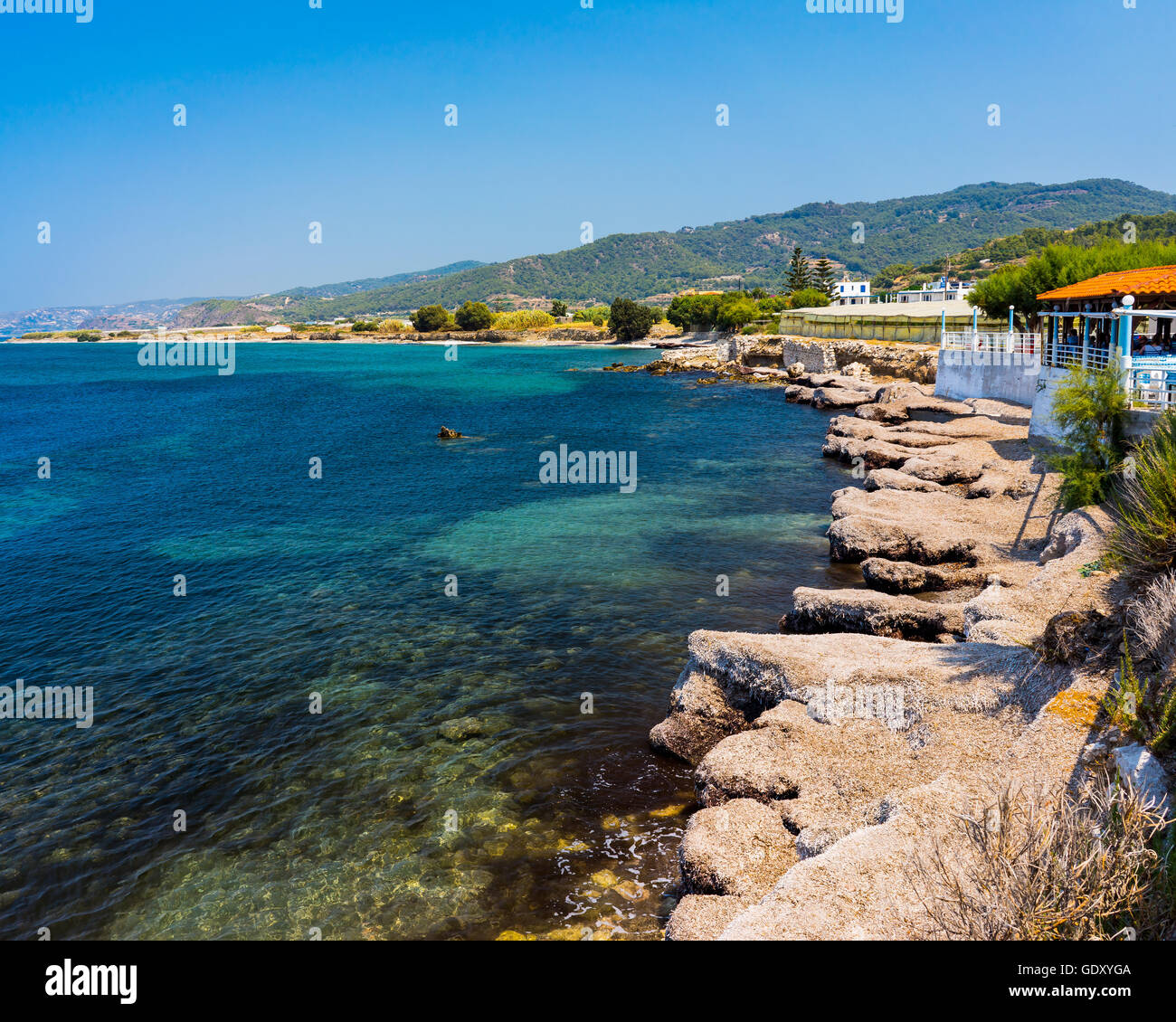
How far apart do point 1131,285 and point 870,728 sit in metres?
21.5

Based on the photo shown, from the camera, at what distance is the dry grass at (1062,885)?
561 centimetres

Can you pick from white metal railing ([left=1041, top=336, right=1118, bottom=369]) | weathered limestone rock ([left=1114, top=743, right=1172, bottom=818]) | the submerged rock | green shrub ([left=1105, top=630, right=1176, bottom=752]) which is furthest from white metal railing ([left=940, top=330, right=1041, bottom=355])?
weathered limestone rock ([left=1114, top=743, right=1172, bottom=818])

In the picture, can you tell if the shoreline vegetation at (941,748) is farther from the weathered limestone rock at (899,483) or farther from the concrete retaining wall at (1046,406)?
the concrete retaining wall at (1046,406)

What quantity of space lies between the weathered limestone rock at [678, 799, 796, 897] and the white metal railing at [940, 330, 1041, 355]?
37.8m

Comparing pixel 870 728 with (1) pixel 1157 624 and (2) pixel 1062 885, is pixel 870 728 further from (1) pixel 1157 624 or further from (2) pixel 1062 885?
(2) pixel 1062 885

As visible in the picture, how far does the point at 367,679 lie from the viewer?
58.3ft

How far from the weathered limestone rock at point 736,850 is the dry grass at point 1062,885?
11.1ft

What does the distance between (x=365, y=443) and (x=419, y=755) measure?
4271 cm

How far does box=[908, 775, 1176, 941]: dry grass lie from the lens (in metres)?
5.61

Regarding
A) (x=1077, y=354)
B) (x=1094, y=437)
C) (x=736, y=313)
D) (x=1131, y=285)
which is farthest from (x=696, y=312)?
(x=1094, y=437)

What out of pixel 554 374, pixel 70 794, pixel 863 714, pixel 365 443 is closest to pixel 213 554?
pixel 70 794

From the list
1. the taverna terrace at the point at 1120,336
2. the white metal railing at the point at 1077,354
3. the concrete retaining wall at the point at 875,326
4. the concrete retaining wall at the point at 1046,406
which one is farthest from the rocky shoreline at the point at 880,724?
the concrete retaining wall at the point at 875,326

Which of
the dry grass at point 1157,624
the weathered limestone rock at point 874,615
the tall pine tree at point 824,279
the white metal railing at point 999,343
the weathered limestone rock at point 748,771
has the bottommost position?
the weathered limestone rock at point 748,771

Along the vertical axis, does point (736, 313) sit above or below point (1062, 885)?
above
